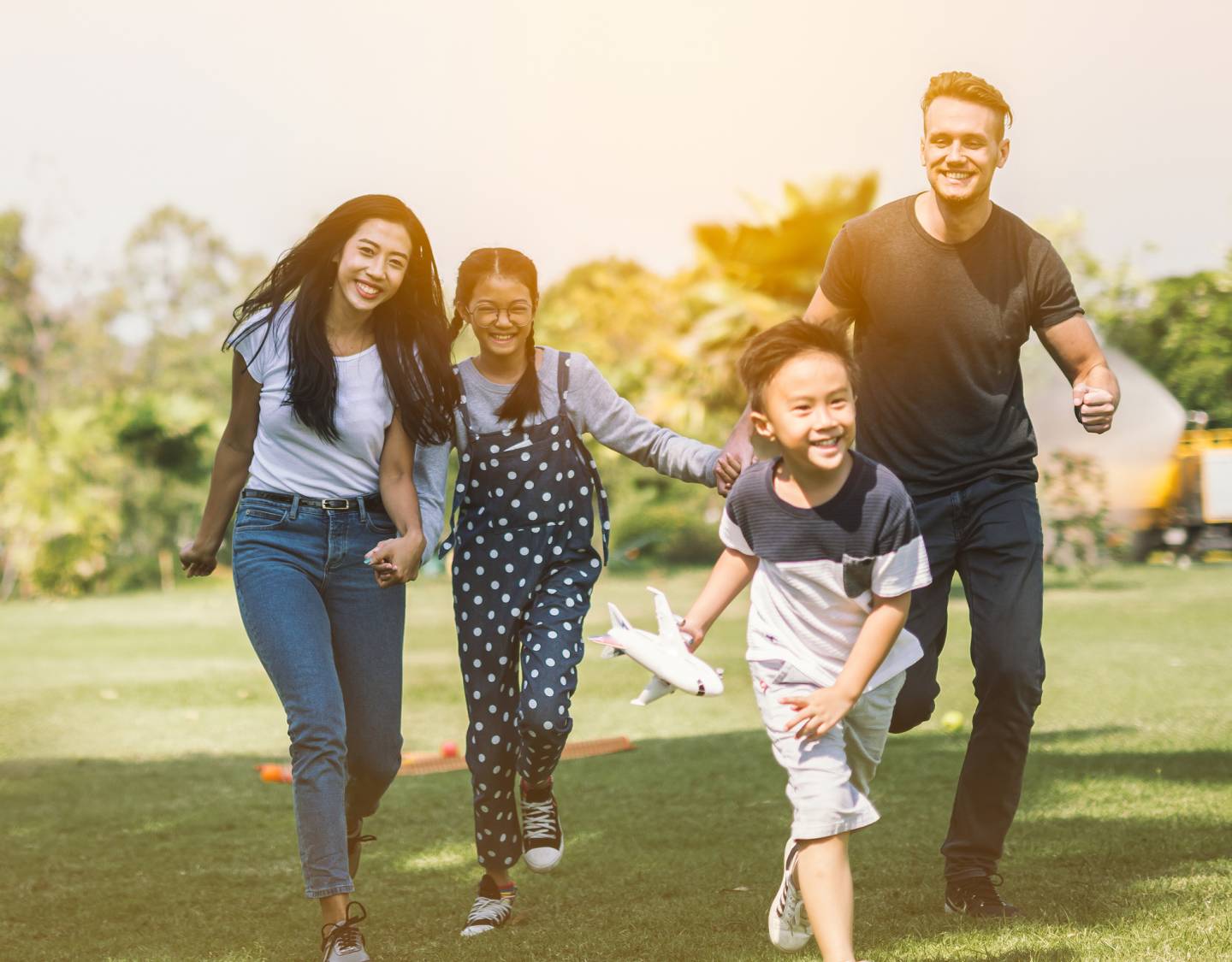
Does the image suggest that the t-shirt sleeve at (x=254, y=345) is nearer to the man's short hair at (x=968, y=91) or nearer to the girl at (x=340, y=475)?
the girl at (x=340, y=475)

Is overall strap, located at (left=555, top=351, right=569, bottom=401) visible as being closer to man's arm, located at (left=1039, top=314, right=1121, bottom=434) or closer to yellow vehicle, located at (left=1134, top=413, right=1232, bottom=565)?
man's arm, located at (left=1039, top=314, right=1121, bottom=434)

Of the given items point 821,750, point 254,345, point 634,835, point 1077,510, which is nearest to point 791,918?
point 821,750

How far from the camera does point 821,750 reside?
3.88m

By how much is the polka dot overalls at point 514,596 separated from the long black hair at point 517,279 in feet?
0.23

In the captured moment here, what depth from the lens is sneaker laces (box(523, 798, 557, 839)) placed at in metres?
5.39

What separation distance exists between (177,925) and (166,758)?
5343 mm

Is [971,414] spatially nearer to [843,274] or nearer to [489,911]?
[843,274]

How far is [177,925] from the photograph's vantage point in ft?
18.4

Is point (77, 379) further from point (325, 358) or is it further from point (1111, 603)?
point (325, 358)

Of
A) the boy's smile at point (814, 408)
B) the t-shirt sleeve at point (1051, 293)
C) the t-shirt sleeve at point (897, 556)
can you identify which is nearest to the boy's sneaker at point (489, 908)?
the t-shirt sleeve at point (897, 556)

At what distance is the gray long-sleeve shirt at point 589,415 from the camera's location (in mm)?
5195

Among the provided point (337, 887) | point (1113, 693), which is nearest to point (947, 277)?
point (337, 887)

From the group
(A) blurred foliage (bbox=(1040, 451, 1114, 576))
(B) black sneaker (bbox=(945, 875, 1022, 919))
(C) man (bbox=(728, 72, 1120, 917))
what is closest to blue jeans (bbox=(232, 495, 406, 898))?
(C) man (bbox=(728, 72, 1120, 917))

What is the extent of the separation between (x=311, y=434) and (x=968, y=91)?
2220mm
